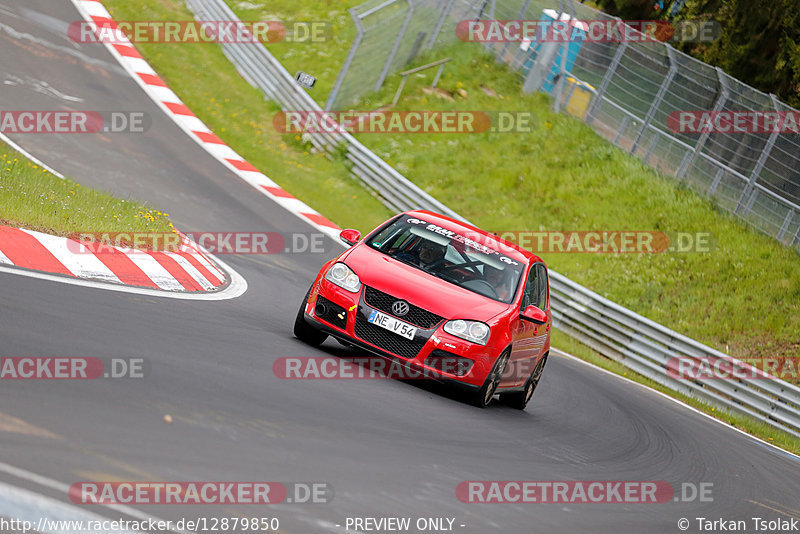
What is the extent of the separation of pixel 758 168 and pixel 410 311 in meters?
15.0

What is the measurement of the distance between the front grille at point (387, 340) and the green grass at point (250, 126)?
11.9 m

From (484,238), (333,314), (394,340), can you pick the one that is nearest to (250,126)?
(484,238)

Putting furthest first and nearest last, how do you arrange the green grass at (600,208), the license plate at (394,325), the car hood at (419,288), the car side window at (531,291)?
the green grass at (600,208) → the car side window at (531,291) → the car hood at (419,288) → the license plate at (394,325)

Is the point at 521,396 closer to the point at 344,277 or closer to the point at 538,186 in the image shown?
the point at 344,277

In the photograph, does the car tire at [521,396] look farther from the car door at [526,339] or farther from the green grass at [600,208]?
the green grass at [600,208]

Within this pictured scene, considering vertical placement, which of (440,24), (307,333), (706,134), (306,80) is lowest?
(306,80)

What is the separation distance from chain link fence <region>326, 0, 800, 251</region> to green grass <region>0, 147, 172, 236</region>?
11.2 m

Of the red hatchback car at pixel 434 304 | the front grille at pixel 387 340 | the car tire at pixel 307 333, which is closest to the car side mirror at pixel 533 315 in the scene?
the red hatchback car at pixel 434 304

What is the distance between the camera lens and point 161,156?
18.5m

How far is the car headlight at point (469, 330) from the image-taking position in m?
8.53

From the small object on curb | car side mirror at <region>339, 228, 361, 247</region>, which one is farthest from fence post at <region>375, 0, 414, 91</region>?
car side mirror at <region>339, 228, 361, 247</region>

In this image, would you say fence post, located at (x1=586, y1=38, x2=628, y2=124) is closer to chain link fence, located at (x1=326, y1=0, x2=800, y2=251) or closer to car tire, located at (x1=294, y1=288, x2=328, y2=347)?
chain link fence, located at (x1=326, y1=0, x2=800, y2=251)

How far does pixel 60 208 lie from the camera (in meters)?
10.8

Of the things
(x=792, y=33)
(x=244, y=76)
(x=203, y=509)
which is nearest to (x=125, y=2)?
(x=244, y=76)
